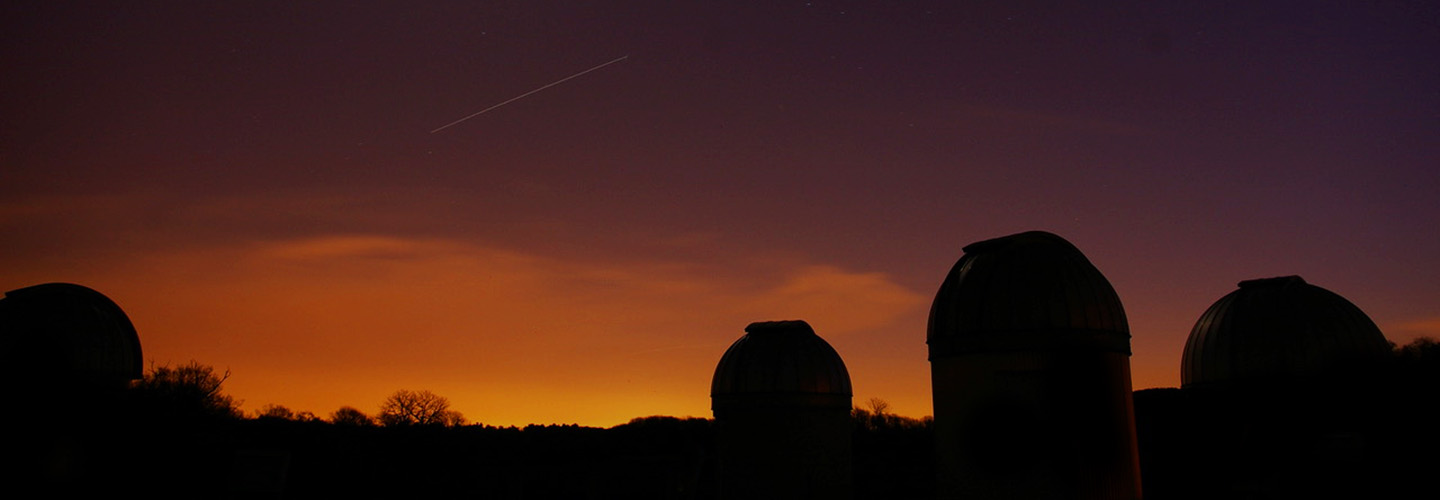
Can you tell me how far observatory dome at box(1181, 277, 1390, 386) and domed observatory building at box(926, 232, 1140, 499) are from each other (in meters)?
5.77

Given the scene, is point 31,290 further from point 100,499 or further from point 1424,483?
point 1424,483

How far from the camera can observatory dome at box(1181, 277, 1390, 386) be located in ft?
64.1

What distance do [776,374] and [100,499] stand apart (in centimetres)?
1594

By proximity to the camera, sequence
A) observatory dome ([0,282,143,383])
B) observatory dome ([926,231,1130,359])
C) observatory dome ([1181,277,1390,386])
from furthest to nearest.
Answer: observatory dome ([0,282,143,383]), observatory dome ([1181,277,1390,386]), observatory dome ([926,231,1130,359])

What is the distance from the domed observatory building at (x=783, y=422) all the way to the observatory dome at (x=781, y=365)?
3 cm

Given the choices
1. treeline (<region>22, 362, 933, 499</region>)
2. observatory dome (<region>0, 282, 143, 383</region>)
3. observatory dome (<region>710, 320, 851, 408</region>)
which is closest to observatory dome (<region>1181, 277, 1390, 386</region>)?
observatory dome (<region>710, 320, 851, 408</region>)

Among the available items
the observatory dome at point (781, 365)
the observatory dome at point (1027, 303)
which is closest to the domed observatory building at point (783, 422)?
the observatory dome at point (781, 365)

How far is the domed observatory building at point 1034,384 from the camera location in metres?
14.9

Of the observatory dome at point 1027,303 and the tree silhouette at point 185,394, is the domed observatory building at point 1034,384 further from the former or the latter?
the tree silhouette at point 185,394

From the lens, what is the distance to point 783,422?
24.1 meters

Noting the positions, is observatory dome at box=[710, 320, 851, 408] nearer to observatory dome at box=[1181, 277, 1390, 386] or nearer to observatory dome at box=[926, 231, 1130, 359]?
observatory dome at box=[926, 231, 1130, 359]

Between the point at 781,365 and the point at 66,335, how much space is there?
17487mm

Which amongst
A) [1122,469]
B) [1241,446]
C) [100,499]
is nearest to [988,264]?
[1122,469]

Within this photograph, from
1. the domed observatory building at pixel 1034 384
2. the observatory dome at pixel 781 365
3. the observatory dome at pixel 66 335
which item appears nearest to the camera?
the domed observatory building at pixel 1034 384
